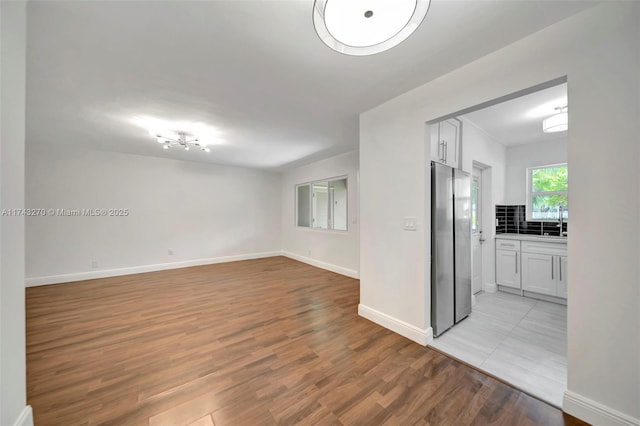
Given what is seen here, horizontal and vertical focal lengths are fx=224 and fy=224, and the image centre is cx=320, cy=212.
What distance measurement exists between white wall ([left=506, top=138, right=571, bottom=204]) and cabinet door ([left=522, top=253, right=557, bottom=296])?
1.09 m

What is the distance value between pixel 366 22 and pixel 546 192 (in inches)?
177

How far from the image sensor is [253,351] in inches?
82.0

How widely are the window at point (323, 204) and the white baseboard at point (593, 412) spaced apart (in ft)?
12.4

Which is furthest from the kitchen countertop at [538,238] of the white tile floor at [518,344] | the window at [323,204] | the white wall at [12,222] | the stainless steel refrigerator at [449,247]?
the white wall at [12,222]

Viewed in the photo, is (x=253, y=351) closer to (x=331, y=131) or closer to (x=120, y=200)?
(x=331, y=131)

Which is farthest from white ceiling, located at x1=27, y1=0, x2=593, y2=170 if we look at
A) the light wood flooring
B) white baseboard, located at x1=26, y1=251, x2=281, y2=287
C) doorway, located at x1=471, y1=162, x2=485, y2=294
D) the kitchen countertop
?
the kitchen countertop

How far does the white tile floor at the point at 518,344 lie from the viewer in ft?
5.68

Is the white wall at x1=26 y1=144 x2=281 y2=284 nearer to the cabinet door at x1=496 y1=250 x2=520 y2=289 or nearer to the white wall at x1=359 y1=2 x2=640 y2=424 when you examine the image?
the white wall at x1=359 y1=2 x2=640 y2=424

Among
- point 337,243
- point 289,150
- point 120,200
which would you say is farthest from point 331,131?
point 120,200

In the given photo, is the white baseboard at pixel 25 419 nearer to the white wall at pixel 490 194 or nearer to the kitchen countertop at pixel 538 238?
the white wall at pixel 490 194

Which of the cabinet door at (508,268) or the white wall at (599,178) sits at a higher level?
the white wall at (599,178)

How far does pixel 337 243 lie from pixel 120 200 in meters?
4.64

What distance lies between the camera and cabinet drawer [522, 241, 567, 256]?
313 cm

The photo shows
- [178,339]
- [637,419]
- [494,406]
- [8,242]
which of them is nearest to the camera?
[8,242]
